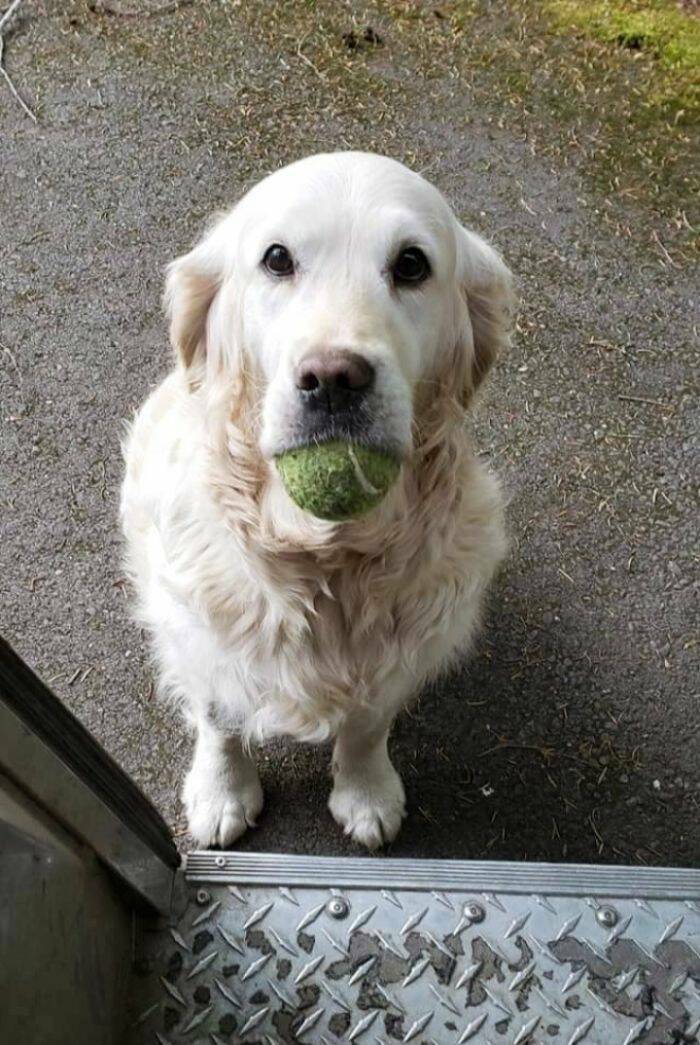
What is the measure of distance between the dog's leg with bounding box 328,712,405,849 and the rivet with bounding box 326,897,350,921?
364mm

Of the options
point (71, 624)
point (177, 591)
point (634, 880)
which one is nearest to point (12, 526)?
point (71, 624)

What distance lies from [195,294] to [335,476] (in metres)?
0.68

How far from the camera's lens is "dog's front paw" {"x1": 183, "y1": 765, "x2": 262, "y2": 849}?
7.91 feet

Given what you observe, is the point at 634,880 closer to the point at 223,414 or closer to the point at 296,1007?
the point at 296,1007

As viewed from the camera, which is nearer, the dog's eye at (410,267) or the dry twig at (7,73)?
the dog's eye at (410,267)

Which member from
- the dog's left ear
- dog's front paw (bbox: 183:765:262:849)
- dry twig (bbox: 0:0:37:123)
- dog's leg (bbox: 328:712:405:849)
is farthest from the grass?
dog's front paw (bbox: 183:765:262:849)

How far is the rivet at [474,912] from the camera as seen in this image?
206 centimetres

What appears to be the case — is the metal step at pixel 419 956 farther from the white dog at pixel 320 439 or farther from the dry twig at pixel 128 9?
the dry twig at pixel 128 9

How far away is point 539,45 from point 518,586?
287 centimetres

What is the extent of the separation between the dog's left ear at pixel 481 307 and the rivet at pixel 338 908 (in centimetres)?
115

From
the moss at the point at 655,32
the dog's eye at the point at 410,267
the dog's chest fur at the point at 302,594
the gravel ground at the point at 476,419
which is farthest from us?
the moss at the point at 655,32

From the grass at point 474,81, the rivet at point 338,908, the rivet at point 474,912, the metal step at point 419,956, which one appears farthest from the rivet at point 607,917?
the grass at point 474,81

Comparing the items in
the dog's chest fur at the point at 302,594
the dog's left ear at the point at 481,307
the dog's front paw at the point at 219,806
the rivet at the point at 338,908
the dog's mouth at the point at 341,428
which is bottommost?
the dog's front paw at the point at 219,806

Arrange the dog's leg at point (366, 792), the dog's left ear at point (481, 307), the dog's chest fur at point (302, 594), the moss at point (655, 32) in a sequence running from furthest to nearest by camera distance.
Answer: the moss at point (655, 32), the dog's leg at point (366, 792), the dog's left ear at point (481, 307), the dog's chest fur at point (302, 594)
